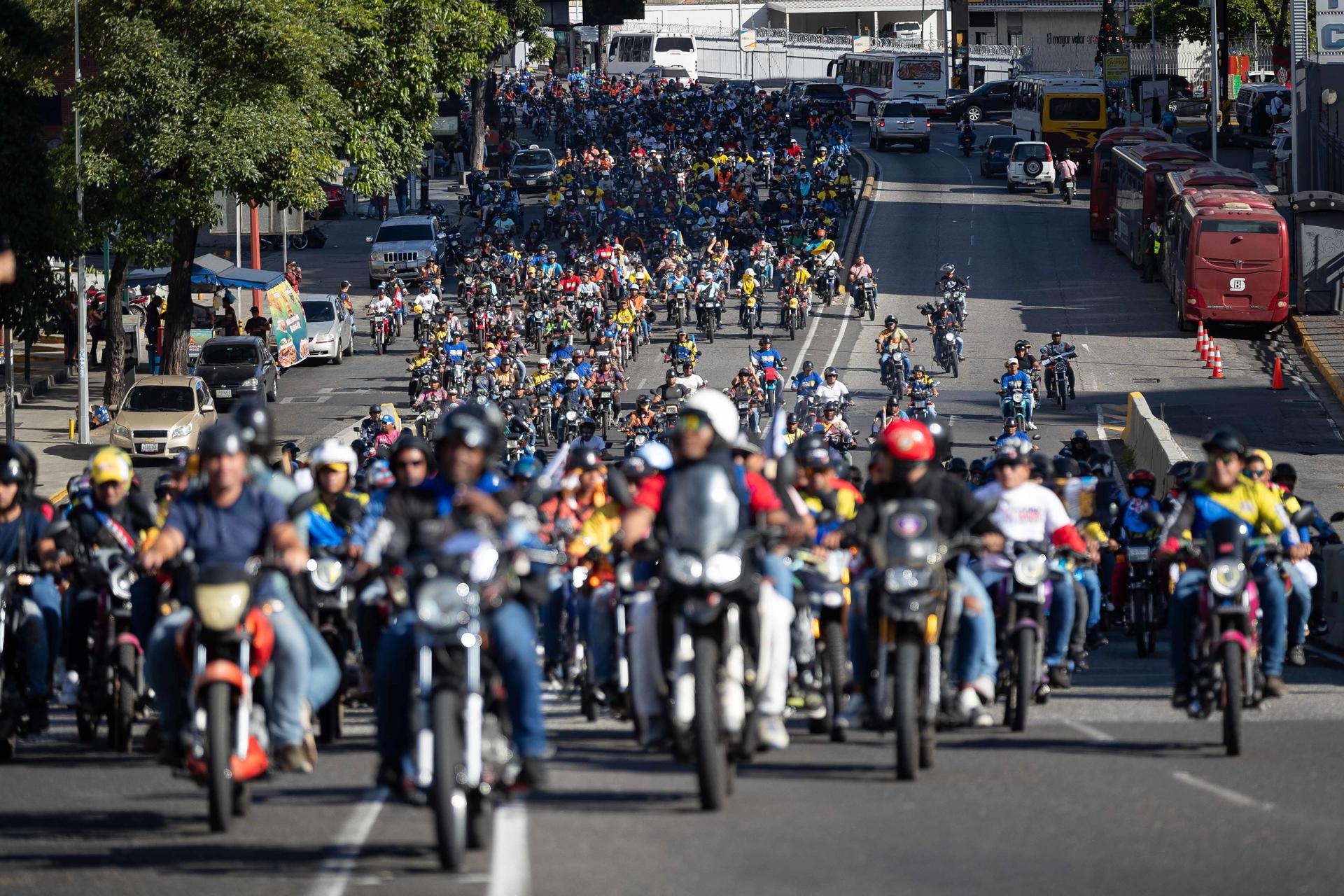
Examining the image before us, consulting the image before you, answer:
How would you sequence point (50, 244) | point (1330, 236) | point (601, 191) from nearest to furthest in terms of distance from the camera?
point (50, 244)
point (1330, 236)
point (601, 191)

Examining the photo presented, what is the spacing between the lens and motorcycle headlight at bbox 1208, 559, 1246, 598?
11.5m

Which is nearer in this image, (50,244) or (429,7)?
(50,244)

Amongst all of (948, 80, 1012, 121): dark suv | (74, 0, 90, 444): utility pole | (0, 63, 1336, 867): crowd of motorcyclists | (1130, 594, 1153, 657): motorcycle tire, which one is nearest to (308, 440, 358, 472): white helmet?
(0, 63, 1336, 867): crowd of motorcyclists

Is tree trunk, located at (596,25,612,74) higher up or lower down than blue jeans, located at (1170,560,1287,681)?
higher up

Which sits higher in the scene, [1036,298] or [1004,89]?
[1004,89]

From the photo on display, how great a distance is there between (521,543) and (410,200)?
61083mm

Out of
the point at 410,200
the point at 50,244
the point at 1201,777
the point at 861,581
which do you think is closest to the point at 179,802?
the point at 861,581

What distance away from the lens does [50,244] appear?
36688 millimetres

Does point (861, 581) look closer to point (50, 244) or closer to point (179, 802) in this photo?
point (179, 802)

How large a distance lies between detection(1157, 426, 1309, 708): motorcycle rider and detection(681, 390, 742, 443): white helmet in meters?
3.06

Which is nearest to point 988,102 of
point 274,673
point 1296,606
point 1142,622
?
point 1142,622

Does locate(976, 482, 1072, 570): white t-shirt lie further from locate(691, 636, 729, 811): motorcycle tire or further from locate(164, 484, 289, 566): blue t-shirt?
locate(164, 484, 289, 566): blue t-shirt

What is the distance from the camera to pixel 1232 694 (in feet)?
37.3

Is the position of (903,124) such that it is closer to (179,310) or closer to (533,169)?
(533,169)
